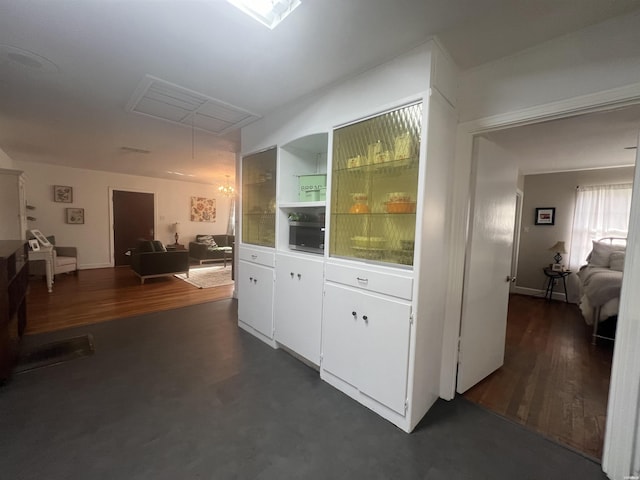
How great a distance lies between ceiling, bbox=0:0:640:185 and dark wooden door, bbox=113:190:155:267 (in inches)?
174

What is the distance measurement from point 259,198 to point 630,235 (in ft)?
9.55

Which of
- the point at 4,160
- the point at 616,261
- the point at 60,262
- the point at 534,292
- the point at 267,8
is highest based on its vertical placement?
the point at 267,8

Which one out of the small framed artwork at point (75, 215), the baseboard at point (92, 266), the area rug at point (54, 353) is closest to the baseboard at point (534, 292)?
the area rug at point (54, 353)

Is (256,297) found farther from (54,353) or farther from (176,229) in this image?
(176,229)

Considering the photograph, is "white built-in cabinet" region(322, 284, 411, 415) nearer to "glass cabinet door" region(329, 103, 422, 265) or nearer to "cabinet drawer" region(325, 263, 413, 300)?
"cabinet drawer" region(325, 263, 413, 300)

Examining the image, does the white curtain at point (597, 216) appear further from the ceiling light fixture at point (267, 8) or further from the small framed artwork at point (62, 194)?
the small framed artwork at point (62, 194)

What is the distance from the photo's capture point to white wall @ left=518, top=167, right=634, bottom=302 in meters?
4.68

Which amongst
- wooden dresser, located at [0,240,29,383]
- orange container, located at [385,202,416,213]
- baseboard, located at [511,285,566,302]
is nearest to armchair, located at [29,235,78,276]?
wooden dresser, located at [0,240,29,383]

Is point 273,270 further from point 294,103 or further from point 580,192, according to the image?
point 580,192

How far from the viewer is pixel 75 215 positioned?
20.5ft

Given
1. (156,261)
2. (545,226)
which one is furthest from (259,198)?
(545,226)

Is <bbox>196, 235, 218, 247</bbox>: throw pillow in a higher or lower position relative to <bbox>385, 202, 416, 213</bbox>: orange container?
lower

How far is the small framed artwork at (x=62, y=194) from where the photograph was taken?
6000 millimetres

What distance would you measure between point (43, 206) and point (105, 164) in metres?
1.74
